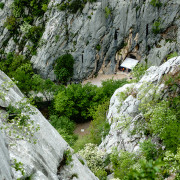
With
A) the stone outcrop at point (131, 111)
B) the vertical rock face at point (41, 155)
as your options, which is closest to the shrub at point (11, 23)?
the stone outcrop at point (131, 111)

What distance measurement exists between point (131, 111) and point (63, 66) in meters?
26.9

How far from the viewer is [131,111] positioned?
1050 inches

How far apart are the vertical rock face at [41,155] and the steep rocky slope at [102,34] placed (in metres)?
35.1

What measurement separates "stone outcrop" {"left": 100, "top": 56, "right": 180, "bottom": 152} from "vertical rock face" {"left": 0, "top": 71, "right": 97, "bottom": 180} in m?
10.2

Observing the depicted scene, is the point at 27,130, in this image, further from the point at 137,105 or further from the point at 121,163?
the point at 137,105

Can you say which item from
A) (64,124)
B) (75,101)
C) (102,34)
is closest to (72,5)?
(102,34)

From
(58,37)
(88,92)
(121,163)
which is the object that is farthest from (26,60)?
(121,163)

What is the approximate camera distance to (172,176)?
1778 cm

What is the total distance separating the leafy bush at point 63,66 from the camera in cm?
4966

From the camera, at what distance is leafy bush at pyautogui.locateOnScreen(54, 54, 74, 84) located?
4966 centimetres

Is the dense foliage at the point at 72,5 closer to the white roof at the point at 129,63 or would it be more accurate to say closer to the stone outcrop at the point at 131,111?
the white roof at the point at 129,63

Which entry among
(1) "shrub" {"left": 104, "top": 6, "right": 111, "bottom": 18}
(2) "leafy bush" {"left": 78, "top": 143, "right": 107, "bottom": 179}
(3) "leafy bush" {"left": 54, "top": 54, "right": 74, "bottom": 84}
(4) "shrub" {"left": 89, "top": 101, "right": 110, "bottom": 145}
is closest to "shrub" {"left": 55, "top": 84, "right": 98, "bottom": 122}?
(4) "shrub" {"left": 89, "top": 101, "right": 110, "bottom": 145}

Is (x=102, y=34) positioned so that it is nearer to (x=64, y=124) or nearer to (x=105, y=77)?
(x=105, y=77)

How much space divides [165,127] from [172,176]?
14.6ft
